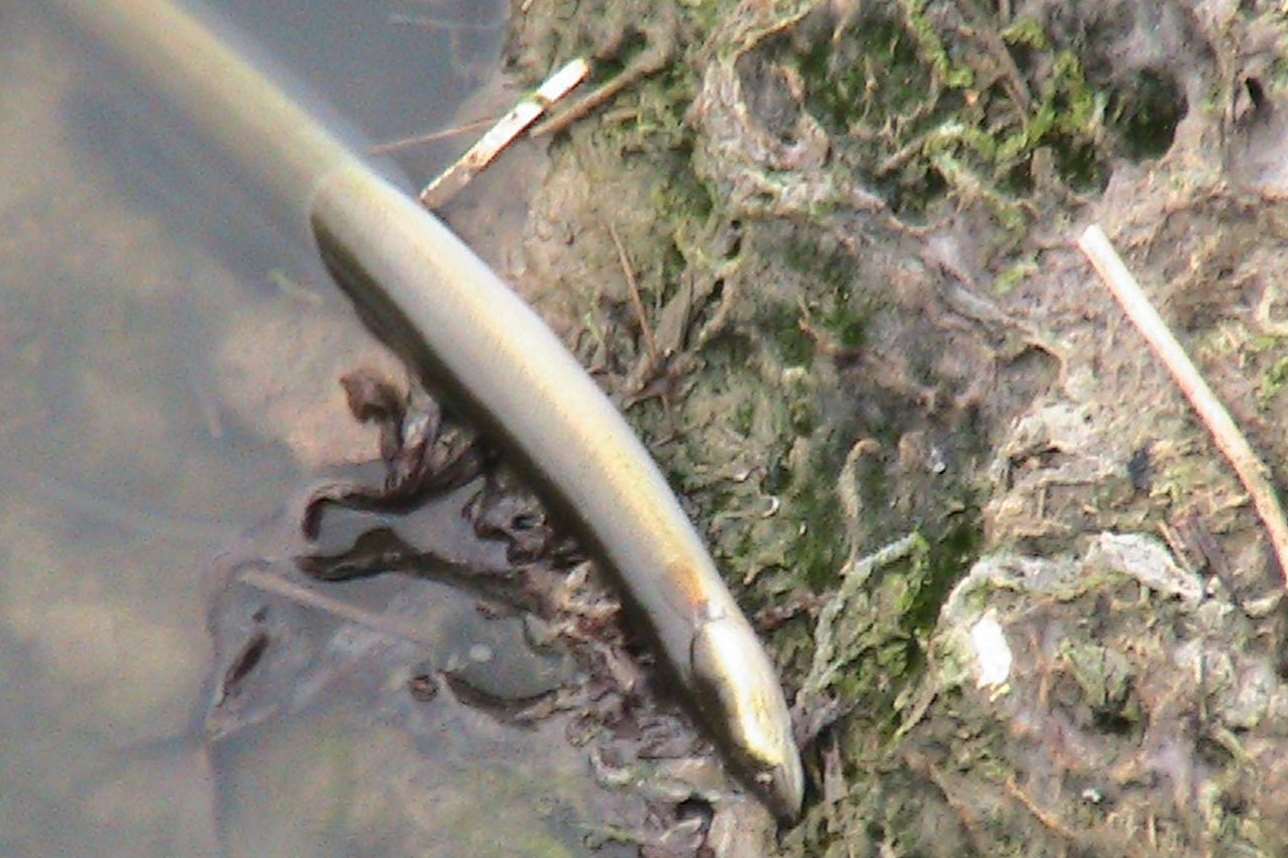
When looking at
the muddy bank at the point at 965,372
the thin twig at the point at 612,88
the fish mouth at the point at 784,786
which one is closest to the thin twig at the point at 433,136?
the thin twig at the point at 612,88

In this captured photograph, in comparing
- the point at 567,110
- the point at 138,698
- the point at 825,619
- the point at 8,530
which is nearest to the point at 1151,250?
the point at 825,619

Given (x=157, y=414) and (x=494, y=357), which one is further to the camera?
(x=157, y=414)

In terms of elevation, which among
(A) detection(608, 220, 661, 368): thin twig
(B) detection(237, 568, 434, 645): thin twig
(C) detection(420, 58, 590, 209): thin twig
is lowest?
(B) detection(237, 568, 434, 645): thin twig

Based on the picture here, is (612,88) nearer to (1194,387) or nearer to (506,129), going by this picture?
(506,129)

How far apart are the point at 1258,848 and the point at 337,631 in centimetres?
215

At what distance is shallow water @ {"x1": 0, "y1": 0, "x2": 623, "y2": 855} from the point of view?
3459 millimetres

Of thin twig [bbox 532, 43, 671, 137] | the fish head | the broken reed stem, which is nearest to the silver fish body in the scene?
the fish head

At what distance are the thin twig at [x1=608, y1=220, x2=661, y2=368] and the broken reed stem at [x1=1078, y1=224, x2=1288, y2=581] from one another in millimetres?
1089

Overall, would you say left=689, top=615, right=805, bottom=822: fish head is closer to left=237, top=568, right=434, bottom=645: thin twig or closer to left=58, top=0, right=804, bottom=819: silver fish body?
left=58, top=0, right=804, bottom=819: silver fish body

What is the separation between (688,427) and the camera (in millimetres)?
3508

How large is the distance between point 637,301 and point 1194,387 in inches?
54.7

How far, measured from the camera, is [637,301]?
3.55 m

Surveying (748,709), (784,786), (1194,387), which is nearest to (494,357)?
(748,709)

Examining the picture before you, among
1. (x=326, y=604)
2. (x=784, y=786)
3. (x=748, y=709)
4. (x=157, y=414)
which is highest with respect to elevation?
(x=157, y=414)
